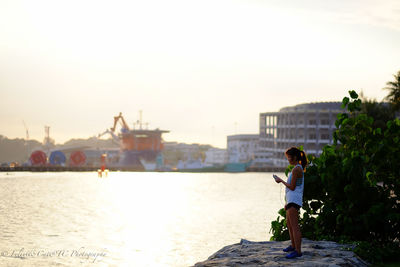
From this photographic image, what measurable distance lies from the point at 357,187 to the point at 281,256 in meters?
3.23

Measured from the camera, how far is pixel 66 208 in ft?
208

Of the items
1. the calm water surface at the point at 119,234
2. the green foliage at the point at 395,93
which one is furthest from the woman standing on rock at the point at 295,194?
the green foliage at the point at 395,93

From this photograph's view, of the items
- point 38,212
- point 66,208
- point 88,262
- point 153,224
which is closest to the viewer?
point 88,262

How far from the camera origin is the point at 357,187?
48.6 ft

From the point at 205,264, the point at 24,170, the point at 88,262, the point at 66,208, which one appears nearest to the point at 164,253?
the point at 88,262

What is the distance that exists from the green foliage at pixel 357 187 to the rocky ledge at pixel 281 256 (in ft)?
3.47

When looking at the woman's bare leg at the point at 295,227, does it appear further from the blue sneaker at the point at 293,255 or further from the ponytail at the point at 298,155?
the ponytail at the point at 298,155

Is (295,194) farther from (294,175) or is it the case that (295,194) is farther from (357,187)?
(357,187)

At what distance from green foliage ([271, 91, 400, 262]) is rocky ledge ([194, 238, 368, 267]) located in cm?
106

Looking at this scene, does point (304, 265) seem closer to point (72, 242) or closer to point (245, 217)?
point (72, 242)

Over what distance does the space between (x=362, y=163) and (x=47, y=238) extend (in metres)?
24.9

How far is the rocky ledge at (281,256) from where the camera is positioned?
12.3 m

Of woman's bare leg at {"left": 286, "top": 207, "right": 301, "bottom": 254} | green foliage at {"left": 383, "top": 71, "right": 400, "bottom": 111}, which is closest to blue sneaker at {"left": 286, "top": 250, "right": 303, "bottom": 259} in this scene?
woman's bare leg at {"left": 286, "top": 207, "right": 301, "bottom": 254}

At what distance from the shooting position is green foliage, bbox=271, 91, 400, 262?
14.9 m
